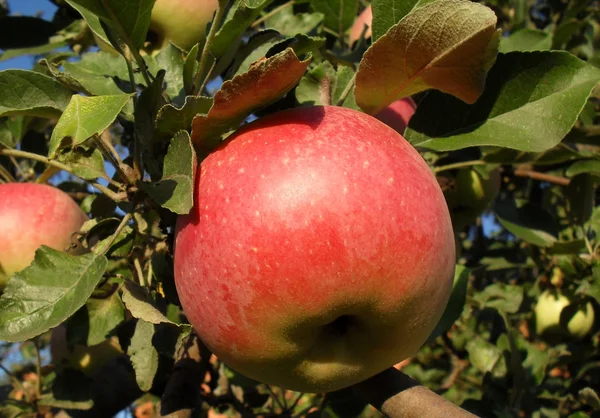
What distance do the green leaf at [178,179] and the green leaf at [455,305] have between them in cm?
61

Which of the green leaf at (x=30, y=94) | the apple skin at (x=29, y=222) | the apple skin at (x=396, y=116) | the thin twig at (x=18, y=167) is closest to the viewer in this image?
the green leaf at (x=30, y=94)

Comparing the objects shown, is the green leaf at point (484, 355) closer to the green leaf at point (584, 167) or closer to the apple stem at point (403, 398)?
the green leaf at point (584, 167)

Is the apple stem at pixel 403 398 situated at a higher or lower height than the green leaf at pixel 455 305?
higher

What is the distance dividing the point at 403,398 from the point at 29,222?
0.89 meters

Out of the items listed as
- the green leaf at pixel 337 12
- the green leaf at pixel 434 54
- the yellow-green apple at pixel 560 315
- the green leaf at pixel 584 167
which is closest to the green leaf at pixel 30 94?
the green leaf at pixel 434 54

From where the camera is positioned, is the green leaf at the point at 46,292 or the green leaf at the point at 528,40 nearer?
the green leaf at the point at 46,292

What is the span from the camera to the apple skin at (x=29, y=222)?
4.38 ft

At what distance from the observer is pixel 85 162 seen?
3.39ft

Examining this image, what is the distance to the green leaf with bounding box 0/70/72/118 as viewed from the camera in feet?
3.25

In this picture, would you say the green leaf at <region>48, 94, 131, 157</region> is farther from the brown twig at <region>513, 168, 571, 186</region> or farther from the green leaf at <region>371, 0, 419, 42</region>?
the brown twig at <region>513, 168, 571, 186</region>

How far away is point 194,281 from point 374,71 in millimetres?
425

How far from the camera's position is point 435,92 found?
1.09 metres

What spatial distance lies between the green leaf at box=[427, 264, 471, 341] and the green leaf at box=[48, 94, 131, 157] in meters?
0.74

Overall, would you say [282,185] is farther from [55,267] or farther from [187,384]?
[187,384]
